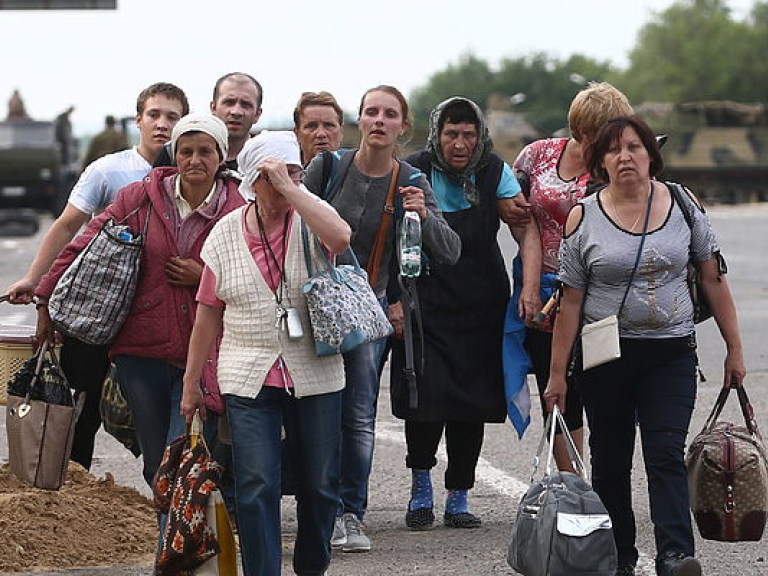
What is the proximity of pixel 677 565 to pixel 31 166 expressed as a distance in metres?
35.7

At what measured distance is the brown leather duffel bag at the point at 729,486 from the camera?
258 inches

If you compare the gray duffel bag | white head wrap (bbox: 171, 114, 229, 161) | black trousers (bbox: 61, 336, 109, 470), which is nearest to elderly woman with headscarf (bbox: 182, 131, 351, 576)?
white head wrap (bbox: 171, 114, 229, 161)

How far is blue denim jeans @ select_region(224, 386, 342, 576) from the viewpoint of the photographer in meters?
6.04

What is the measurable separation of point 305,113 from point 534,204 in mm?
1081

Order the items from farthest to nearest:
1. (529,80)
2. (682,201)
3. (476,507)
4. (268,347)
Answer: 1. (529,80)
2. (476,507)
3. (682,201)
4. (268,347)

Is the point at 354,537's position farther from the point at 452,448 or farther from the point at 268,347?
the point at 268,347

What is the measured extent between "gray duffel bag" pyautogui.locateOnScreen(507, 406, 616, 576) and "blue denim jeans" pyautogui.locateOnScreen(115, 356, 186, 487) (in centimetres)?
135

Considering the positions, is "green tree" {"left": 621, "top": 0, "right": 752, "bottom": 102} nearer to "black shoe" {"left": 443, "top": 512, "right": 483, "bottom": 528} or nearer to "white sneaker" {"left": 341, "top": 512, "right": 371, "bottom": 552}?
"black shoe" {"left": 443, "top": 512, "right": 483, "bottom": 528}

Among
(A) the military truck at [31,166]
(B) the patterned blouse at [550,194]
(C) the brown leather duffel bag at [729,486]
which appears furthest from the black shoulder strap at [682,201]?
(A) the military truck at [31,166]

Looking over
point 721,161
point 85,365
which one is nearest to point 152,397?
point 85,365

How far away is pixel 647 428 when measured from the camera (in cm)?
652

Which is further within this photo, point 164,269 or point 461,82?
point 461,82

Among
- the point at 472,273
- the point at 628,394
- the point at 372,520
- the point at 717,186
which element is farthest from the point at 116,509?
the point at 717,186

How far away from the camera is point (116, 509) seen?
7.82 meters
